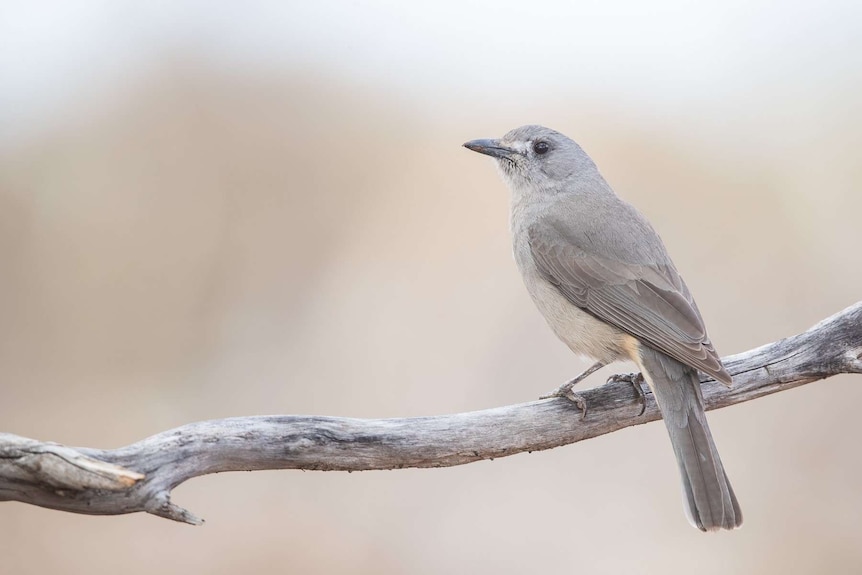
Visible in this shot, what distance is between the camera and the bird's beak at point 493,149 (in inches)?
241

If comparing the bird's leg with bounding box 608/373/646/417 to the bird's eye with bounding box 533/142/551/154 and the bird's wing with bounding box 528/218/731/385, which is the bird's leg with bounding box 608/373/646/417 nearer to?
the bird's wing with bounding box 528/218/731/385

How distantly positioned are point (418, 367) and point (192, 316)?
212cm

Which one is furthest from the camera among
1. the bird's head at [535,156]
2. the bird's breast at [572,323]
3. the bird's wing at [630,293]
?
the bird's head at [535,156]

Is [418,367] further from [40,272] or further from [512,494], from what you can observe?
[40,272]

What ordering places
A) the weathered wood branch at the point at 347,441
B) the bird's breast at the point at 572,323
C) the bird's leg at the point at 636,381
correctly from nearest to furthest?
the weathered wood branch at the point at 347,441 → the bird's leg at the point at 636,381 → the bird's breast at the point at 572,323

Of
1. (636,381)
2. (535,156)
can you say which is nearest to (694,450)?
(636,381)

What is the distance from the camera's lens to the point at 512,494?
282 inches

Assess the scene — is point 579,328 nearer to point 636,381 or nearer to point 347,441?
point 636,381

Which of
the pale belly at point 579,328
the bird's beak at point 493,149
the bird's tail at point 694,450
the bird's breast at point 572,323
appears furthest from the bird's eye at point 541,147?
the bird's tail at point 694,450

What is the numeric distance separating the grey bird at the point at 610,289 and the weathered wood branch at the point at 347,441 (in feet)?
0.91

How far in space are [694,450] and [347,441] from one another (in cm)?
182

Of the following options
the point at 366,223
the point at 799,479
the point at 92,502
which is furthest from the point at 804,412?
the point at 92,502

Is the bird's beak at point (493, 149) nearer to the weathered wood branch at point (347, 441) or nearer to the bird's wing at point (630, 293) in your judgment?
the bird's wing at point (630, 293)

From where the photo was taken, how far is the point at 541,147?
6.11m
